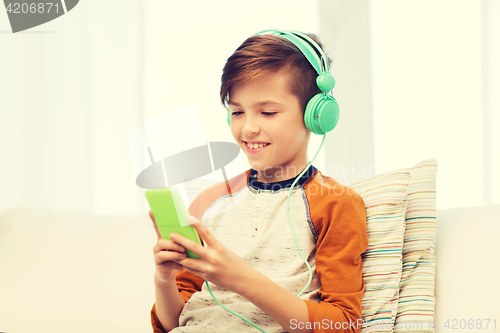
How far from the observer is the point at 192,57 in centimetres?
171

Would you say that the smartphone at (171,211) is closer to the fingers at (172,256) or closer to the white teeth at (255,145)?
the fingers at (172,256)

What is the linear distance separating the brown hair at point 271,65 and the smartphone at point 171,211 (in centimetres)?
30

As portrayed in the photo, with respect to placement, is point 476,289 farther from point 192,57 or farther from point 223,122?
point 192,57

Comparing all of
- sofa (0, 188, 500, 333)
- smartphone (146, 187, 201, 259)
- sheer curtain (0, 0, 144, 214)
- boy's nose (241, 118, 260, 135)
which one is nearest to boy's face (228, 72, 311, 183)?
boy's nose (241, 118, 260, 135)

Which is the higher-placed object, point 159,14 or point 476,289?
point 159,14

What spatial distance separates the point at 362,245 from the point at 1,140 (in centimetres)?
183

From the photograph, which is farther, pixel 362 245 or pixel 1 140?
pixel 1 140

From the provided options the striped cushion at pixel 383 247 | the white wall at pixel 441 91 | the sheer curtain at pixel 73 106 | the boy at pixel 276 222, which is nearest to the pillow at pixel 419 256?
the striped cushion at pixel 383 247

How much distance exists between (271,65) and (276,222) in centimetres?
31

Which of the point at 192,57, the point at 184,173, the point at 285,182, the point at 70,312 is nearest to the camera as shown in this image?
the point at 184,173

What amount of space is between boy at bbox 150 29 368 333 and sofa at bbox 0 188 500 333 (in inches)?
9.3

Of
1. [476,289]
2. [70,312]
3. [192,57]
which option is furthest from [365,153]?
[70,312]

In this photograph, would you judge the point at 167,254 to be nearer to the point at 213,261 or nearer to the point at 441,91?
the point at 213,261

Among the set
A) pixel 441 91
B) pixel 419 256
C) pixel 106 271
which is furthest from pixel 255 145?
pixel 441 91
